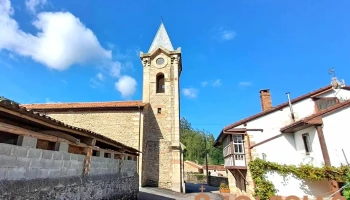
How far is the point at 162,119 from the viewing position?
750 inches

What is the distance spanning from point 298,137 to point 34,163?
1503 cm

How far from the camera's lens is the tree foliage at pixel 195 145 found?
62.8 metres

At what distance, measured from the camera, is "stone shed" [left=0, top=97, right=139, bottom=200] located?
390 cm

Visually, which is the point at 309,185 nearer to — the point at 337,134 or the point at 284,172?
the point at 284,172

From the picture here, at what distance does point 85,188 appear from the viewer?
257 inches

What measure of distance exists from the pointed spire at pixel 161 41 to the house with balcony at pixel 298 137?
11.7 meters

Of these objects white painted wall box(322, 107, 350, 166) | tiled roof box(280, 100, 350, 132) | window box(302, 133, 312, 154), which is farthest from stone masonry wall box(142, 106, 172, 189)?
white painted wall box(322, 107, 350, 166)

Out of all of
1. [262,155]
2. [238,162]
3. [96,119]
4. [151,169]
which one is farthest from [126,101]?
[262,155]

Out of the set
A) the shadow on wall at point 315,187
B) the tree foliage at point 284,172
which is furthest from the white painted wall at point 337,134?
the shadow on wall at point 315,187

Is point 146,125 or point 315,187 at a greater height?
point 146,125

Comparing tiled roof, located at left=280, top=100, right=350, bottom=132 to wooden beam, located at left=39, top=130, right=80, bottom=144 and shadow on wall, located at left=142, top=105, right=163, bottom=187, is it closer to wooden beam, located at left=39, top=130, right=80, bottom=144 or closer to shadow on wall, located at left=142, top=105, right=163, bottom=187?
shadow on wall, located at left=142, top=105, right=163, bottom=187

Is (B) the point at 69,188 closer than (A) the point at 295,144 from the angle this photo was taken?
Yes

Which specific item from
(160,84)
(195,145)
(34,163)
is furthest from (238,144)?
(195,145)

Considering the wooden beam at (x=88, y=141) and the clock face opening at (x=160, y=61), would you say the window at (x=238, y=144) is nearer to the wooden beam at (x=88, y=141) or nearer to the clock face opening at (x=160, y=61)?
the clock face opening at (x=160, y=61)
